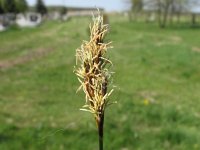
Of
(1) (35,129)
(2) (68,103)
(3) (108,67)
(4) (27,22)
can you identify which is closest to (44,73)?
(2) (68,103)

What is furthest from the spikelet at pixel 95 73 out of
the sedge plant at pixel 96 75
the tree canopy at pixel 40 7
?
the tree canopy at pixel 40 7

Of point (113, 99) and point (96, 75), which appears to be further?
point (113, 99)

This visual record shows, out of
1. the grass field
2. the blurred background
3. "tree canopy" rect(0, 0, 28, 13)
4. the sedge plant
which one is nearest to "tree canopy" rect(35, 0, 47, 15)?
"tree canopy" rect(0, 0, 28, 13)

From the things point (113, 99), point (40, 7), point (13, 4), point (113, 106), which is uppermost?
point (113, 99)

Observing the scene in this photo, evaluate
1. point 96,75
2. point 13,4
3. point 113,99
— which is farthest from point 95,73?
point 13,4

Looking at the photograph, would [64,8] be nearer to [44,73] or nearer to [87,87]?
[44,73]

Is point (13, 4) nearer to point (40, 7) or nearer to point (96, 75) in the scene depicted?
point (96, 75)
